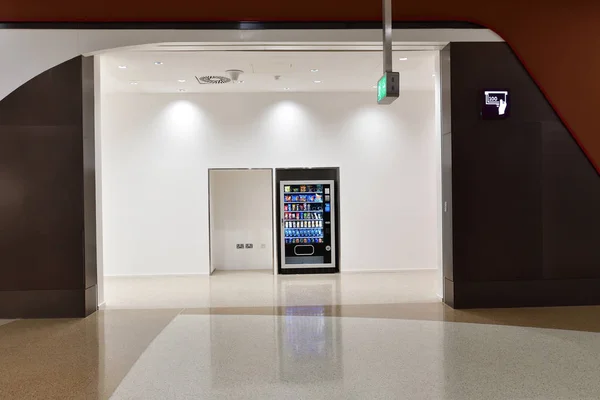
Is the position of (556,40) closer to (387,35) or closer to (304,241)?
(387,35)

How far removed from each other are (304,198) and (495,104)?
439cm

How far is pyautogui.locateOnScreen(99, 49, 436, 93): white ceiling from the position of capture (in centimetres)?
704

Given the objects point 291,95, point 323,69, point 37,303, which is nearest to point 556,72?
point 323,69

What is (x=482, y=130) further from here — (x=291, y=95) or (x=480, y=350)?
(x=291, y=95)

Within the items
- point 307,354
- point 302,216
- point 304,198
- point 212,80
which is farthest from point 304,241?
point 307,354

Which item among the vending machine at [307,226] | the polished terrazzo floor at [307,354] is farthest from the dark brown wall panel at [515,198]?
the vending machine at [307,226]

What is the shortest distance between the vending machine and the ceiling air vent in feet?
7.93

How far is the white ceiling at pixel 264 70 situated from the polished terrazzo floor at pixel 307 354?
3.52 meters

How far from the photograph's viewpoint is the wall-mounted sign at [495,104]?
257 inches

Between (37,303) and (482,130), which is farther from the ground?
(482,130)

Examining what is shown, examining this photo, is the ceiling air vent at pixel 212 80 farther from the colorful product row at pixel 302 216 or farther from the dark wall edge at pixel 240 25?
the colorful product row at pixel 302 216

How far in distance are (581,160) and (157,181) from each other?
7194 millimetres

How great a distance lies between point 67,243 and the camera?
6344 millimetres

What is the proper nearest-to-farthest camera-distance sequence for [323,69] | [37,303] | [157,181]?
[37,303] < [323,69] < [157,181]
